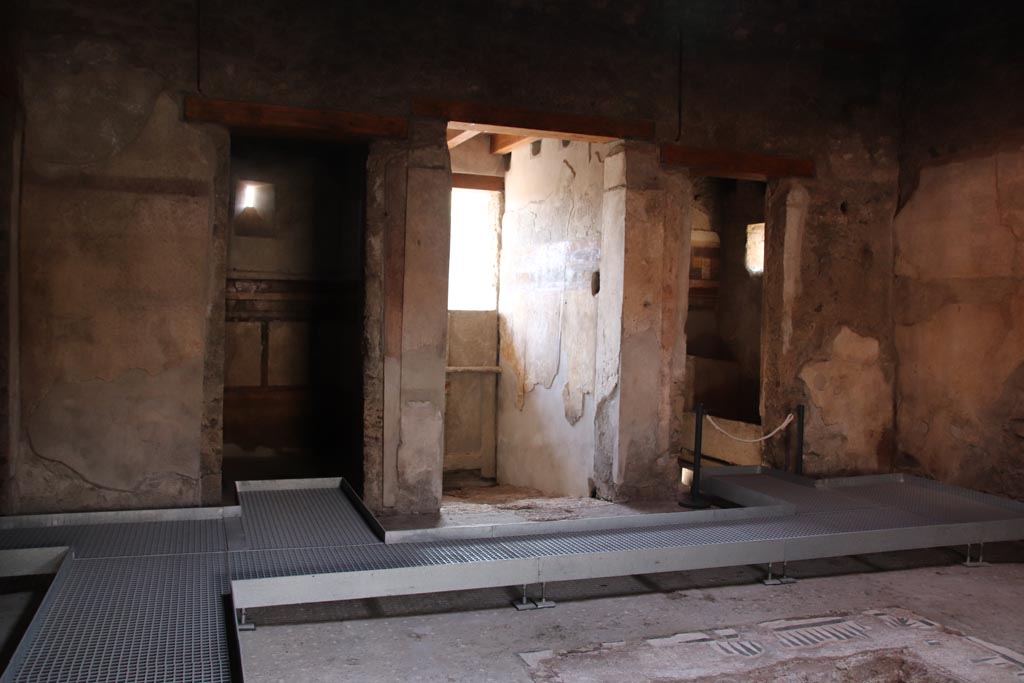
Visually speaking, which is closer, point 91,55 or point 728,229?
point 91,55

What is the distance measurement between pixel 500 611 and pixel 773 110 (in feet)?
13.6

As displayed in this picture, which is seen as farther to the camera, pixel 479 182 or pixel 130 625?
pixel 479 182

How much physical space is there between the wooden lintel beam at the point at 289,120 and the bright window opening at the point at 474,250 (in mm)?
3689

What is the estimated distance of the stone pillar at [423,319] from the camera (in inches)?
212

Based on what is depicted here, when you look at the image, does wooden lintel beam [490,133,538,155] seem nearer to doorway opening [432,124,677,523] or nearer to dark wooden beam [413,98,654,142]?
doorway opening [432,124,677,523]

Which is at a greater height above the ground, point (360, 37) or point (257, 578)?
point (360, 37)

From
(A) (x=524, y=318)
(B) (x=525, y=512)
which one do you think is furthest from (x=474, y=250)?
(B) (x=525, y=512)

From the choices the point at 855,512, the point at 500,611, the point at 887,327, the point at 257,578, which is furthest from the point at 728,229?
the point at 257,578

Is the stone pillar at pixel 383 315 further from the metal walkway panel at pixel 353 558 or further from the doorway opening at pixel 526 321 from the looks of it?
the metal walkway panel at pixel 353 558

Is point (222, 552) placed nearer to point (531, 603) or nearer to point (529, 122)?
point (531, 603)

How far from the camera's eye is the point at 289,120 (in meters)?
5.07

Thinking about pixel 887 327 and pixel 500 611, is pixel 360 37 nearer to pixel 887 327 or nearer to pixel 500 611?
pixel 500 611

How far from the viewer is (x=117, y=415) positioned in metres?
4.80

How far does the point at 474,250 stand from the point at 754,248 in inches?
140
